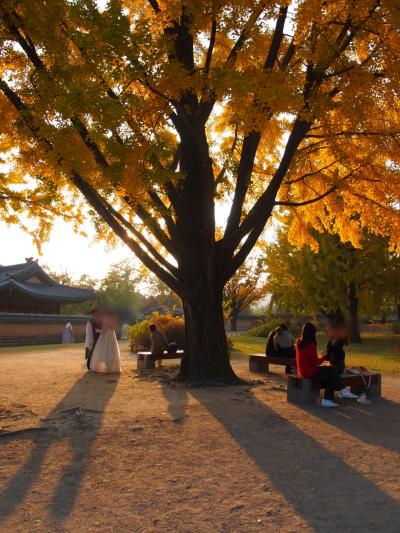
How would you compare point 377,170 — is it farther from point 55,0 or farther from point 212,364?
point 55,0

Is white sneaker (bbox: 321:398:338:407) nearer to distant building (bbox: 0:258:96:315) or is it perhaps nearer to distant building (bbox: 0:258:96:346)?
distant building (bbox: 0:258:96:346)

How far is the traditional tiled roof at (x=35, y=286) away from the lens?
3319 centimetres

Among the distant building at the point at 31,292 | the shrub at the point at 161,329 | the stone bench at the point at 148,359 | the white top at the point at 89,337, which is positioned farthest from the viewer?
the distant building at the point at 31,292

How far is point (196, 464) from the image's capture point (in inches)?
199

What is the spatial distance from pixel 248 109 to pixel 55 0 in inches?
136

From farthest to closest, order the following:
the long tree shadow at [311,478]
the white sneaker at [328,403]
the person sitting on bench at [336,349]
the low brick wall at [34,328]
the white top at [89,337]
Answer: the low brick wall at [34,328]
the white top at [89,337]
the person sitting on bench at [336,349]
the white sneaker at [328,403]
the long tree shadow at [311,478]

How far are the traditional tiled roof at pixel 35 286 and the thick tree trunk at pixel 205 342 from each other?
970 inches

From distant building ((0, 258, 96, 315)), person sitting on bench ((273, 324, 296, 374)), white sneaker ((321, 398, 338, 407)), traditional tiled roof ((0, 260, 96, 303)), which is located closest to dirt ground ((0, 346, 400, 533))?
white sneaker ((321, 398, 338, 407))

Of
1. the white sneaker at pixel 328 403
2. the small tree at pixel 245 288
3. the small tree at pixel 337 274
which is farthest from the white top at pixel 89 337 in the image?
the small tree at pixel 245 288

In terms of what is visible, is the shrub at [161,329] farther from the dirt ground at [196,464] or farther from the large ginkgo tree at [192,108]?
the dirt ground at [196,464]

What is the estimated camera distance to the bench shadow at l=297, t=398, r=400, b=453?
20.3 ft

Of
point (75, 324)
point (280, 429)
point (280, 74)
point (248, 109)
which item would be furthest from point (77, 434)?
point (75, 324)

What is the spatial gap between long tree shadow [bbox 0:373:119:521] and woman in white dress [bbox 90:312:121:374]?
85.1 inches

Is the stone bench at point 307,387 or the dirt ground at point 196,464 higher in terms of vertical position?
the stone bench at point 307,387
